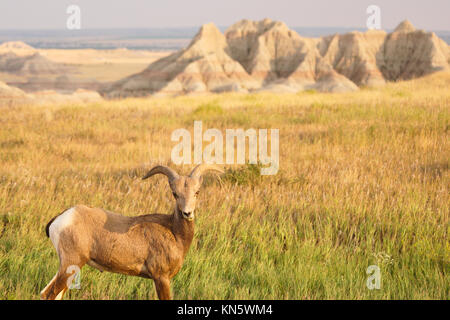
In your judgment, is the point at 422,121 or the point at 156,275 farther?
the point at 422,121

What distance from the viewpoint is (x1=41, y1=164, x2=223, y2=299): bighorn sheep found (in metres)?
2.98

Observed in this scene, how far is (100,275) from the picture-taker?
4.04 m

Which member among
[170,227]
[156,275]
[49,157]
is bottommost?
[49,157]

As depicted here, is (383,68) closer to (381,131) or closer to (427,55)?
(427,55)

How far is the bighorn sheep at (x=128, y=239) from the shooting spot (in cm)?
298

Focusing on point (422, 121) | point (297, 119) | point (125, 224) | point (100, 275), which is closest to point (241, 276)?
point (100, 275)

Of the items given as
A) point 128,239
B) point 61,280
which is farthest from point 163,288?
point 61,280

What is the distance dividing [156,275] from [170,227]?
34cm

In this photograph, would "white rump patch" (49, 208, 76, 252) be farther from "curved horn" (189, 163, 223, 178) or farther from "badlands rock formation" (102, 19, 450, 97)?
"badlands rock formation" (102, 19, 450, 97)

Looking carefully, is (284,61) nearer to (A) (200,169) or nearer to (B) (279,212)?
(B) (279,212)

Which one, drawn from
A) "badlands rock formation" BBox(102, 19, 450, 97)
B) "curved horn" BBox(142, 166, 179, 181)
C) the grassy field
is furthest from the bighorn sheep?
"badlands rock formation" BBox(102, 19, 450, 97)

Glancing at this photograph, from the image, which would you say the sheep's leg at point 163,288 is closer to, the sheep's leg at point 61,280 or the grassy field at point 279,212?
the sheep's leg at point 61,280

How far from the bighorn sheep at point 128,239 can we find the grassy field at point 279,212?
2.66 feet

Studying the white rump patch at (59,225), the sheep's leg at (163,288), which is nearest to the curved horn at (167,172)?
the white rump patch at (59,225)
